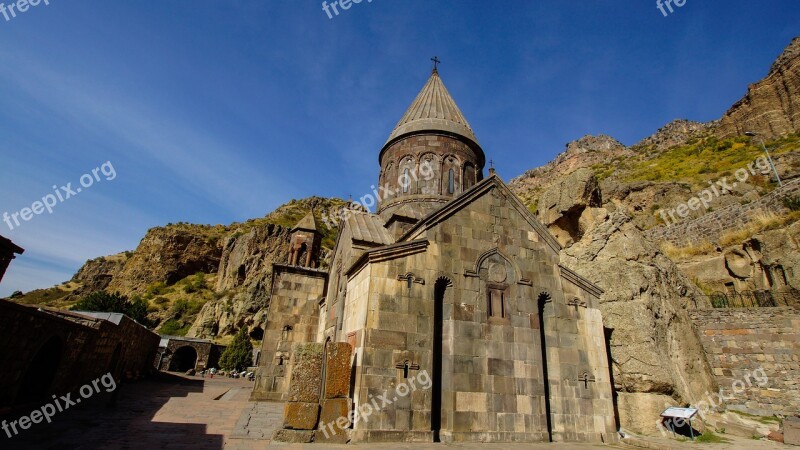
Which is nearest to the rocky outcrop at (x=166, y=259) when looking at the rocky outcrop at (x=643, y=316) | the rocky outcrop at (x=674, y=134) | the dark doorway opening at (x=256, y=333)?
the dark doorway opening at (x=256, y=333)

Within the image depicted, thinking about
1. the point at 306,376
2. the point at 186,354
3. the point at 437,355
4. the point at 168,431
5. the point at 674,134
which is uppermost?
the point at 674,134

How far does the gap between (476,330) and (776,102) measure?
49.7 meters

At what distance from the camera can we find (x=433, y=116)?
43.9 feet

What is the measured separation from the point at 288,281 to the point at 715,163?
4099 cm

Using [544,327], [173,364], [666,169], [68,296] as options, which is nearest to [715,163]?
[666,169]

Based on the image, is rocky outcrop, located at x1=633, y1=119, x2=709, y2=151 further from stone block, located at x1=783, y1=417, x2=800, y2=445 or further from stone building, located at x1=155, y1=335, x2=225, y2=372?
stone building, located at x1=155, y1=335, x2=225, y2=372

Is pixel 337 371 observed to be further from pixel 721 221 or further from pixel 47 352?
pixel 721 221

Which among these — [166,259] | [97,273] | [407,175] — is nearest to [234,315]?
[166,259]

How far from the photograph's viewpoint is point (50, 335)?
7848 mm

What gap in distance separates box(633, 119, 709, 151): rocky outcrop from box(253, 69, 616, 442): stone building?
183ft

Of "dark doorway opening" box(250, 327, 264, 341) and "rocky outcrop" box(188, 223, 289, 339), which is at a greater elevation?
"rocky outcrop" box(188, 223, 289, 339)

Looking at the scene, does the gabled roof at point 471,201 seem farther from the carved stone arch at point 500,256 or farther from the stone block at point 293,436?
the stone block at point 293,436

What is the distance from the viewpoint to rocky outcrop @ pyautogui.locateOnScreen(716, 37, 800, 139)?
35.4 metres

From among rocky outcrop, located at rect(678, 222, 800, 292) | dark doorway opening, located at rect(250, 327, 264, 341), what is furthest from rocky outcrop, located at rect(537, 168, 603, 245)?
dark doorway opening, located at rect(250, 327, 264, 341)
